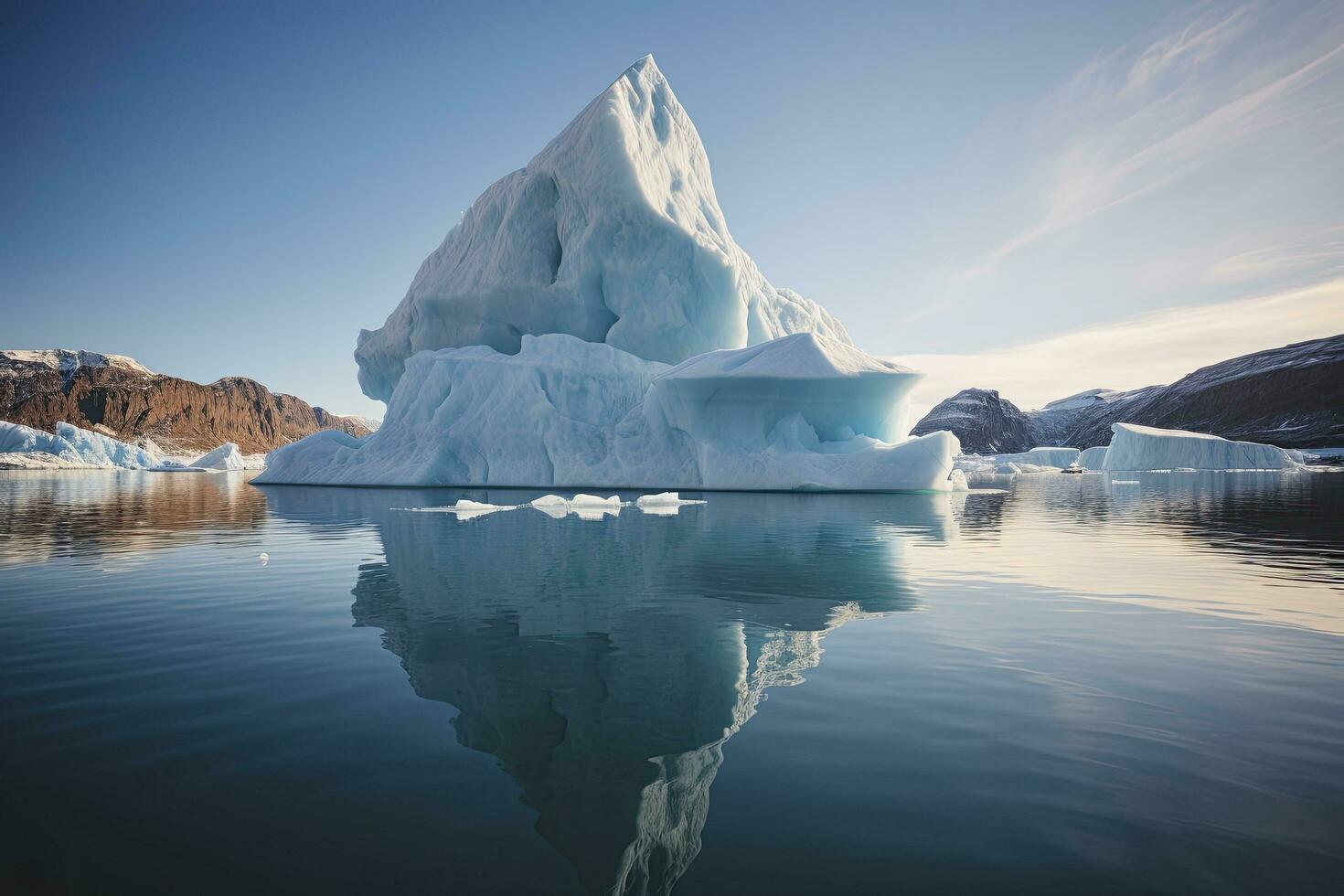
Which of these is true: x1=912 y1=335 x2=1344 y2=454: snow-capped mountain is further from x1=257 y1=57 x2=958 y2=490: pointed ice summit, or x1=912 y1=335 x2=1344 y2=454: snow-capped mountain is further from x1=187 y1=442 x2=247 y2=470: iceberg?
x1=187 y1=442 x2=247 y2=470: iceberg

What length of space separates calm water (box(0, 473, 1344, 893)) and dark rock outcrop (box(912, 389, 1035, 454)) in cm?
13237

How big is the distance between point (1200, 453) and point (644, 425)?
1735 inches

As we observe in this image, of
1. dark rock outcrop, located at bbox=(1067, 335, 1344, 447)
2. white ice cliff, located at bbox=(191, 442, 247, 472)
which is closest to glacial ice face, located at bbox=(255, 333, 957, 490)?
white ice cliff, located at bbox=(191, 442, 247, 472)

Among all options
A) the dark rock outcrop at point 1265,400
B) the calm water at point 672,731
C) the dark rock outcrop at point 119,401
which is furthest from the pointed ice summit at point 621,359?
the dark rock outcrop at point 119,401

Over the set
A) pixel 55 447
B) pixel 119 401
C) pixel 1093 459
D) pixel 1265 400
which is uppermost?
pixel 119 401

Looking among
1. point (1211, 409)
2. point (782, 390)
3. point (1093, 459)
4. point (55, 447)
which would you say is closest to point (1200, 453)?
point (1093, 459)

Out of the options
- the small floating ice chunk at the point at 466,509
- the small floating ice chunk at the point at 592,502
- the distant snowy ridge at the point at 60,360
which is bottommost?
the small floating ice chunk at the point at 466,509

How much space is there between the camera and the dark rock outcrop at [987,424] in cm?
13075

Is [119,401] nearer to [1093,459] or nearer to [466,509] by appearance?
[466,509]

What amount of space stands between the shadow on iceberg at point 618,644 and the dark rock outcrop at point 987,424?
130 meters

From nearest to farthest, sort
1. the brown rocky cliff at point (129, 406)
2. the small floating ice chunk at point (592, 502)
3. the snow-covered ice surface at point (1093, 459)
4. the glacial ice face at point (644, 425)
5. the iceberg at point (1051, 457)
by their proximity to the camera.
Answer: the small floating ice chunk at point (592, 502) → the glacial ice face at point (644, 425) → the snow-covered ice surface at point (1093, 459) → the iceberg at point (1051, 457) → the brown rocky cliff at point (129, 406)

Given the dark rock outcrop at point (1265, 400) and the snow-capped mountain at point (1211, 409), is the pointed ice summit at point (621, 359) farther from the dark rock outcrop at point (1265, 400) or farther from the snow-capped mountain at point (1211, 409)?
the snow-capped mountain at point (1211, 409)

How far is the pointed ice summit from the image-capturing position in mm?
21188

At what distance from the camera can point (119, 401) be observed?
123 metres
